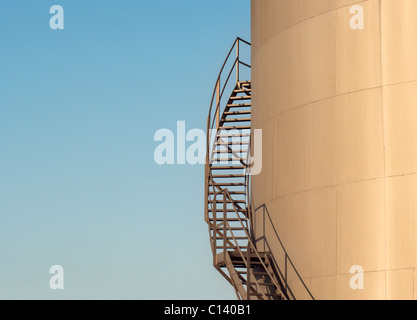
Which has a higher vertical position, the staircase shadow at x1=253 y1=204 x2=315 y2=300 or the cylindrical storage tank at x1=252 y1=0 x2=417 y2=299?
the cylindrical storage tank at x1=252 y1=0 x2=417 y2=299

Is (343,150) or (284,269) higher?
(343,150)

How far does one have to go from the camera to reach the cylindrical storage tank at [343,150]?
1748cm

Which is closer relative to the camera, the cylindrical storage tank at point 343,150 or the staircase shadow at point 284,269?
the cylindrical storage tank at point 343,150

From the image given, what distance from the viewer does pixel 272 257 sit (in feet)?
66.1

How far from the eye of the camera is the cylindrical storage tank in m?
17.5

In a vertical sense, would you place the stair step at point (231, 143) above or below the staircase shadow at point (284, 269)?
above

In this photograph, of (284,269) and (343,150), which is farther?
(284,269)

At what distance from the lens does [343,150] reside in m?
18.4
